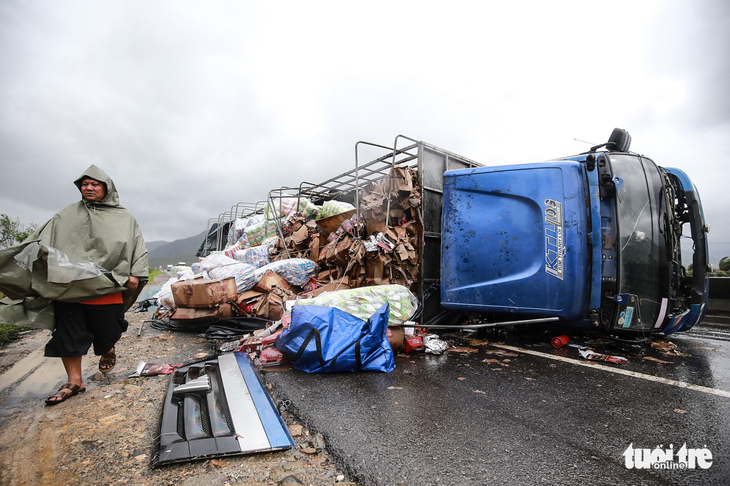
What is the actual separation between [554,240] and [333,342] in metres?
2.36

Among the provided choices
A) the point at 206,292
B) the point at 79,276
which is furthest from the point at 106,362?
the point at 206,292

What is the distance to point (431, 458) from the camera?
155cm

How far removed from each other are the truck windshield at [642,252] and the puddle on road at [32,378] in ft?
15.8

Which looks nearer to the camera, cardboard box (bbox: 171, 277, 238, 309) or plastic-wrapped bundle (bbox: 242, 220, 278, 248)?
cardboard box (bbox: 171, 277, 238, 309)

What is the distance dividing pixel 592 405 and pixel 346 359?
1724 mm

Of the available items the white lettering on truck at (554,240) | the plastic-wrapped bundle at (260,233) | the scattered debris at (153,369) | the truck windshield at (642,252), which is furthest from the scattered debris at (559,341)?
the plastic-wrapped bundle at (260,233)

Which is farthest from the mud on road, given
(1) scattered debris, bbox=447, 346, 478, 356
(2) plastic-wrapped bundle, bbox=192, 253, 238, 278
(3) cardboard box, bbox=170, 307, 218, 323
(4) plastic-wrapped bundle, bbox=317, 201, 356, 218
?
(4) plastic-wrapped bundle, bbox=317, 201, 356, 218

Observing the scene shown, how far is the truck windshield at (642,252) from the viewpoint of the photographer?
10.2 ft

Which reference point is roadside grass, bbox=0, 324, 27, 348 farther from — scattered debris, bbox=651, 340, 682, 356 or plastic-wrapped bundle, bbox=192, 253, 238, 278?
scattered debris, bbox=651, 340, 682, 356

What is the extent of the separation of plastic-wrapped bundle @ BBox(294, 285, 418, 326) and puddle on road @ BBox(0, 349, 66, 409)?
2072mm

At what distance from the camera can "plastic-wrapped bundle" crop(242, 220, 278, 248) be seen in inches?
315

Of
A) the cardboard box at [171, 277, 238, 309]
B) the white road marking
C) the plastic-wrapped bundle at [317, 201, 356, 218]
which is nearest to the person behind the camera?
the white road marking

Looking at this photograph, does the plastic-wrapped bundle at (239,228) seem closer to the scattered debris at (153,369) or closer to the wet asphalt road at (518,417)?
the scattered debris at (153,369)

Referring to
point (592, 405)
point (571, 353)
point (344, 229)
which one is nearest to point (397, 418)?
point (592, 405)
